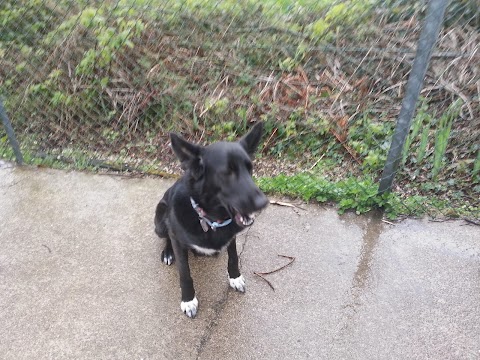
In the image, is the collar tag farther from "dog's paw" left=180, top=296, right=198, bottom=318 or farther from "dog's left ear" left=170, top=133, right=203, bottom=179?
"dog's paw" left=180, top=296, right=198, bottom=318

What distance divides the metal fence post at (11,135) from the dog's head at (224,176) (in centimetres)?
256

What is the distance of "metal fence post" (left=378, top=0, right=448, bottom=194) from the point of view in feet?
7.87

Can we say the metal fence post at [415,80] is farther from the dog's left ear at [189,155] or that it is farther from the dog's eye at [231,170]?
the dog's left ear at [189,155]

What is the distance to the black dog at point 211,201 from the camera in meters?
2.04

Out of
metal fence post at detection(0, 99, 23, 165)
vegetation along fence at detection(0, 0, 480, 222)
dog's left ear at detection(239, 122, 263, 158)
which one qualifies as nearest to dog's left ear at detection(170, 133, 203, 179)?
dog's left ear at detection(239, 122, 263, 158)

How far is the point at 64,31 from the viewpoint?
4.27 metres

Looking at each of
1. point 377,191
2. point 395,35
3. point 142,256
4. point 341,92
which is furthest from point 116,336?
point 395,35

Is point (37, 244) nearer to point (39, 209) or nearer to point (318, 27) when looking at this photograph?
point (39, 209)

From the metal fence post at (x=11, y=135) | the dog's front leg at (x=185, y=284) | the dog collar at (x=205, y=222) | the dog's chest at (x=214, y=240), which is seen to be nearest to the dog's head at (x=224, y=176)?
the dog collar at (x=205, y=222)

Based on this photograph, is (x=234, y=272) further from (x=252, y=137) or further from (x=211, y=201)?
(x=252, y=137)

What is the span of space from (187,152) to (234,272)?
0.94 metres

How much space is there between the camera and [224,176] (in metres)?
2.05

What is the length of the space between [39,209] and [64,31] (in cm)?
204

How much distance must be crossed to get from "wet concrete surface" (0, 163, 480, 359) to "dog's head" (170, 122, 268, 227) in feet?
2.38
